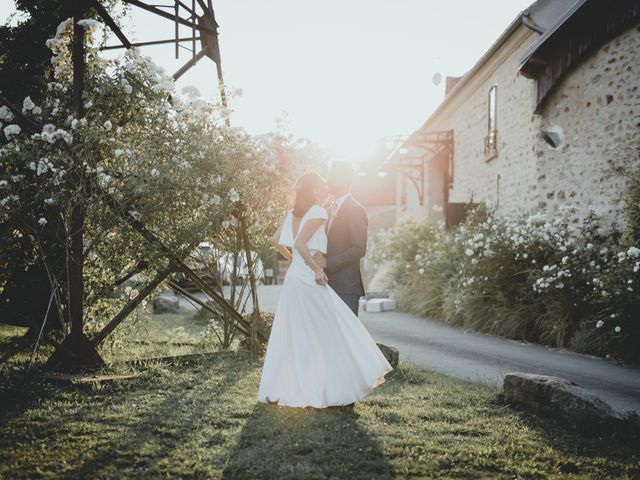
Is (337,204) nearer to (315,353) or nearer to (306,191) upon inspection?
(306,191)

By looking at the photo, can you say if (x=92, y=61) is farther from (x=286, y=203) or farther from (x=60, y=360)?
(x=60, y=360)

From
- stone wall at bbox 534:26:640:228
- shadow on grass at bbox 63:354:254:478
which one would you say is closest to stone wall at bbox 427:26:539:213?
stone wall at bbox 534:26:640:228

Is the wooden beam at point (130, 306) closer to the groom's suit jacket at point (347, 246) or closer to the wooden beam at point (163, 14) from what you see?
the groom's suit jacket at point (347, 246)

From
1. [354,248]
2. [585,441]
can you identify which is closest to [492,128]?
[354,248]

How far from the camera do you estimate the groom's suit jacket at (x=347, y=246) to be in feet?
16.4

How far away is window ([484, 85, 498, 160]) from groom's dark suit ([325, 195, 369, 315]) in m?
9.99

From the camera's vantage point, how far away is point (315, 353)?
432 centimetres

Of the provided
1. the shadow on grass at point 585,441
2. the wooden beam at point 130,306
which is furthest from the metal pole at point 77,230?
the shadow on grass at point 585,441

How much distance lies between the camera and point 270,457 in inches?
129

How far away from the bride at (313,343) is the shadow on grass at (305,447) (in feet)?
0.49

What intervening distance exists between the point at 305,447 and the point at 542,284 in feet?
18.5

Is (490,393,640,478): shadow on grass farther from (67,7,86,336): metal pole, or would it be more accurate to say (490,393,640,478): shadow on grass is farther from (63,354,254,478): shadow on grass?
(67,7,86,336): metal pole

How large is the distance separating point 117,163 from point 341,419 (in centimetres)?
330

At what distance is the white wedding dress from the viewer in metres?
4.27
